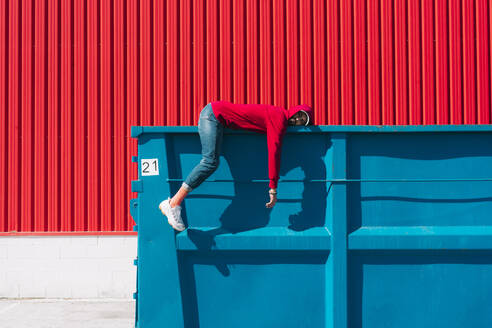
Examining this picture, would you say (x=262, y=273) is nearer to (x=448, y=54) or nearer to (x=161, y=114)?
(x=161, y=114)

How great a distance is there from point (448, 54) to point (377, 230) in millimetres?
3310

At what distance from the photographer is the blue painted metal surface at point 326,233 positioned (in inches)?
103

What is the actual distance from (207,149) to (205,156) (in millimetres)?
50

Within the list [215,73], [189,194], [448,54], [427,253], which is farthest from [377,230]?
[448,54]

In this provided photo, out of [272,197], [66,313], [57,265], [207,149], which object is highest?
[207,149]

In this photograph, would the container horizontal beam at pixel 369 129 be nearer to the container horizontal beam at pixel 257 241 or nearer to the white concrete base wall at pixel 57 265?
the container horizontal beam at pixel 257 241

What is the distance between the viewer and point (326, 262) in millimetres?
2639

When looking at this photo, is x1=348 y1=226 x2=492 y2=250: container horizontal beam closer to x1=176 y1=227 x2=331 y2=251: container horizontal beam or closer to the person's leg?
x1=176 y1=227 x2=331 y2=251: container horizontal beam

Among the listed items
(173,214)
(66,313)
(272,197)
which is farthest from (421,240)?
(66,313)

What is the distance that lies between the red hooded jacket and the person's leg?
0.08m

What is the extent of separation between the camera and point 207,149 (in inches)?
101

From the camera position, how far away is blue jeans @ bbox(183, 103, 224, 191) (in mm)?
2541

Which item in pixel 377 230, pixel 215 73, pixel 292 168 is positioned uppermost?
pixel 215 73

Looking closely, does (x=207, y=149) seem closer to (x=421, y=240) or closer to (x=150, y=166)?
(x=150, y=166)
